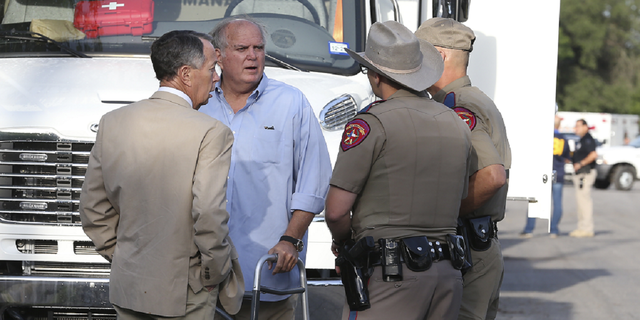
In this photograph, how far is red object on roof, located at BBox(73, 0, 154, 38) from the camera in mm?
4488

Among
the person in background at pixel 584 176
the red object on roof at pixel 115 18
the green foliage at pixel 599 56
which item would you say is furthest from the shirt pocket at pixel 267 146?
the green foliage at pixel 599 56

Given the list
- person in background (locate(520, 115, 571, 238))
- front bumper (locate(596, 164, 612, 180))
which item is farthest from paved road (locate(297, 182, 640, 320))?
front bumper (locate(596, 164, 612, 180))

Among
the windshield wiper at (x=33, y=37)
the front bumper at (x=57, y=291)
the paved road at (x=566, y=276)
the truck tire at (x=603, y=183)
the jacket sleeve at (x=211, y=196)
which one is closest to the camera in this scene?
the jacket sleeve at (x=211, y=196)

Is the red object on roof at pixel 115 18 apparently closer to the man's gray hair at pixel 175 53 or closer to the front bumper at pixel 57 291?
the front bumper at pixel 57 291

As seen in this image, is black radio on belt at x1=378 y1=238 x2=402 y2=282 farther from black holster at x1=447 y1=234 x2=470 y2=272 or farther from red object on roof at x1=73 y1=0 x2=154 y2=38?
red object on roof at x1=73 y1=0 x2=154 y2=38

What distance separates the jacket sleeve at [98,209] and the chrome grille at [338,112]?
5.27 ft

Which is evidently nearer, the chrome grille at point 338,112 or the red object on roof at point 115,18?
the chrome grille at point 338,112

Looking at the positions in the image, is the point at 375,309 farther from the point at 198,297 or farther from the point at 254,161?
the point at 254,161

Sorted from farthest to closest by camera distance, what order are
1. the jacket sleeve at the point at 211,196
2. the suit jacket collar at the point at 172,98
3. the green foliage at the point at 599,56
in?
the green foliage at the point at 599,56
the suit jacket collar at the point at 172,98
the jacket sleeve at the point at 211,196

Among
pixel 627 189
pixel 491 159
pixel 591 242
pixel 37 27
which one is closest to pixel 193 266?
pixel 491 159

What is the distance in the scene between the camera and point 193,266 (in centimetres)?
264

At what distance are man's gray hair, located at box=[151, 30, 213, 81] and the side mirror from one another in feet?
8.10

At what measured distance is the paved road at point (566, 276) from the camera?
683 centimetres

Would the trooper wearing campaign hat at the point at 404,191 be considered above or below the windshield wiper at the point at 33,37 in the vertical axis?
below
